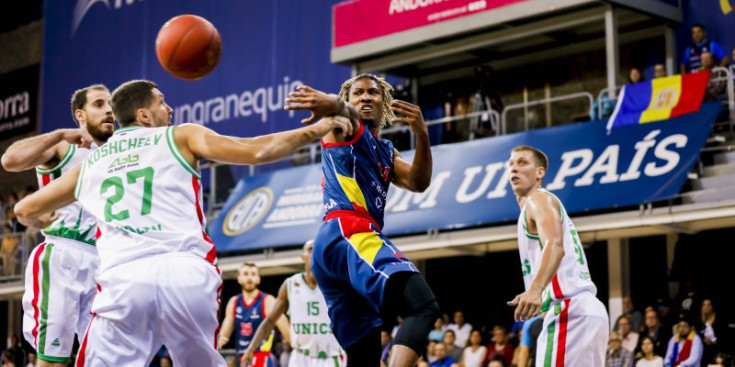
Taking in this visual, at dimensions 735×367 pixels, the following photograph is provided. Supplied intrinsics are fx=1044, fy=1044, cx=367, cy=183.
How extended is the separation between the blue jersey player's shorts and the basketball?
132 cm

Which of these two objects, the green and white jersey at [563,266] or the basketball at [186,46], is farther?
the green and white jersey at [563,266]

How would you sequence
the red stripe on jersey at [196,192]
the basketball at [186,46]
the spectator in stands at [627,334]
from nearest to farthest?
the red stripe on jersey at [196,192]
the basketball at [186,46]
the spectator in stands at [627,334]

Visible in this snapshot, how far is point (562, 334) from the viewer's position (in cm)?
701

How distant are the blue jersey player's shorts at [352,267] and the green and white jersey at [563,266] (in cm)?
133

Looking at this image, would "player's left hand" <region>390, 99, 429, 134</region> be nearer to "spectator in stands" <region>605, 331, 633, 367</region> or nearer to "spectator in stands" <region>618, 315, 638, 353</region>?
"spectator in stands" <region>605, 331, 633, 367</region>

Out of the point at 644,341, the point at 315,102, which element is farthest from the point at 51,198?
the point at 644,341

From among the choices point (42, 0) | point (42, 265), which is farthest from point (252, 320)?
point (42, 0)

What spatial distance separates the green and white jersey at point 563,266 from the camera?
7.12 metres

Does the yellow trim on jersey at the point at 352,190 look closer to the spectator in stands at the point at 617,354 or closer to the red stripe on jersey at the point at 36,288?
the red stripe on jersey at the point at 36,288

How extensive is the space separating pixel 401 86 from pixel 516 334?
6626 mm

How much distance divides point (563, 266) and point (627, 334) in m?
8.17

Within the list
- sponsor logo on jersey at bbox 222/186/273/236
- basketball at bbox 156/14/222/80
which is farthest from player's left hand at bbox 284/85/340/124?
sponsor logo on jersey at bbox 222/186/273/236

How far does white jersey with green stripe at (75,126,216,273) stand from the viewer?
16.7ft

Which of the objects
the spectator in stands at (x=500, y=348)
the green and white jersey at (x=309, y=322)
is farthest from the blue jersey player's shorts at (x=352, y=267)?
the spectator in stands at (x=500, y=348)
